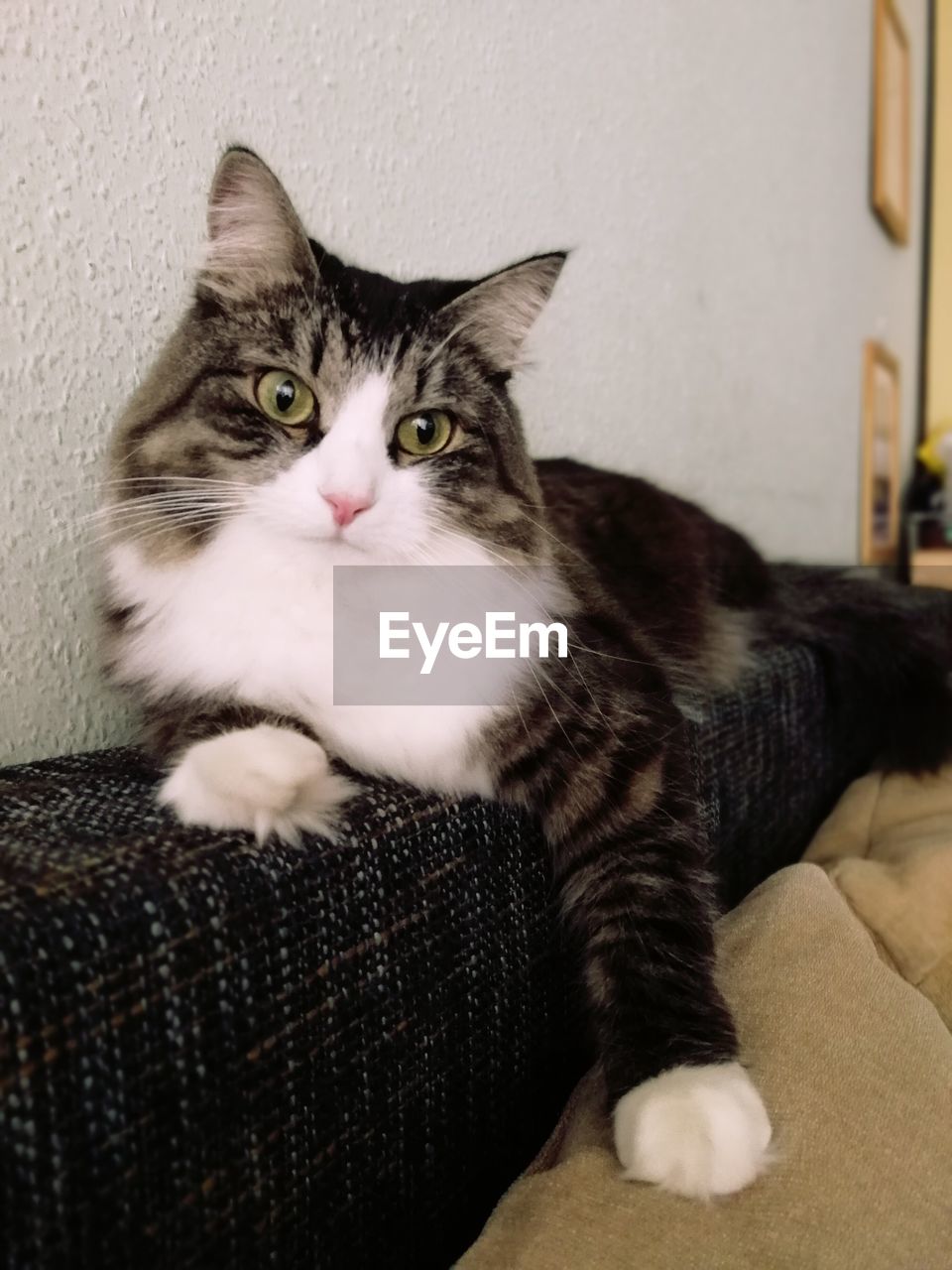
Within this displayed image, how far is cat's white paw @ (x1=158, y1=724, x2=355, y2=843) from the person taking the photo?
584 millimetres

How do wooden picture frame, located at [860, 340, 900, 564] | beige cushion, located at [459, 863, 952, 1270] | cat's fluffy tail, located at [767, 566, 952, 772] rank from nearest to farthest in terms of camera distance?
beige cushion, located at [459, 863, 952, 1270] → cat's fluffy tail, located at [767, 566, 952, 772] → wooden picture frame, located at [860, 340, 900, 564]

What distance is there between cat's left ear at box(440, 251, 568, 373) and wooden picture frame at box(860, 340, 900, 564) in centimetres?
255

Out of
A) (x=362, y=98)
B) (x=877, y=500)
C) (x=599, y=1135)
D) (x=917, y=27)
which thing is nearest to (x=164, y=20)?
(x=362, y=98)

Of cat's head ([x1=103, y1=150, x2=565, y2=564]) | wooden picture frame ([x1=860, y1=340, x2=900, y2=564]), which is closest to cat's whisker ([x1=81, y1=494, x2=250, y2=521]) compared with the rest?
cat's head ([x1=103, y1=150, x2=565, y2=564])

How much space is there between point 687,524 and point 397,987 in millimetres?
923

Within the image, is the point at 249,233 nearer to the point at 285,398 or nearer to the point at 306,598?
the point at 285,398

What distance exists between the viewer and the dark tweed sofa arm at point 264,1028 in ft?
1.37

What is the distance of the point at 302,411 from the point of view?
722 mm

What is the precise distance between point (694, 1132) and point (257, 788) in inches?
14.1

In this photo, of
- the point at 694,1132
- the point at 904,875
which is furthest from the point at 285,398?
the point at 904,875

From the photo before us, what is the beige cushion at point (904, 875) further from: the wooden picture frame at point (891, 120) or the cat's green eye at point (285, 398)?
the wooden picture frame at point (891, 120)

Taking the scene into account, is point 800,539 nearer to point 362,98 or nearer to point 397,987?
point 362,98
